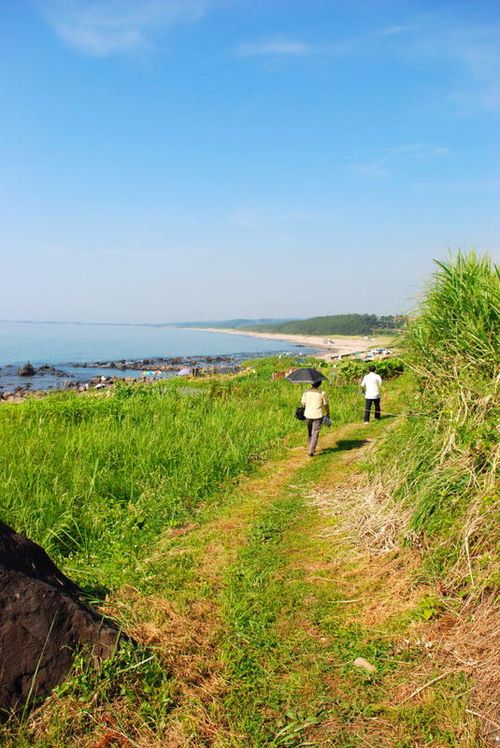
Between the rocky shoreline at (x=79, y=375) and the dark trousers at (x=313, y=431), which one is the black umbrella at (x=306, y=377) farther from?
the rocky shoreline at (x=79, y=375)

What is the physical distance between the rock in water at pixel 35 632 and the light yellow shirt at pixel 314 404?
285 inches

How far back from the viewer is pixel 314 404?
10719 millimetres

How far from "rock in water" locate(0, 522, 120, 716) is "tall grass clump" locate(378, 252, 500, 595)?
3.30 m

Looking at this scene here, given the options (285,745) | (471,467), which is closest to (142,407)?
(471,467)

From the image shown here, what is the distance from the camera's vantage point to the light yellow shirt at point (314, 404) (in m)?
10.7

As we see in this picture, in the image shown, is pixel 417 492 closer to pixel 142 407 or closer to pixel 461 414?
pixel 461 414

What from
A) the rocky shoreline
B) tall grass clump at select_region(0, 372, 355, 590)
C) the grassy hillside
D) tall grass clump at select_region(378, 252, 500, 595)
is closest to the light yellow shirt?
the grassy hillside

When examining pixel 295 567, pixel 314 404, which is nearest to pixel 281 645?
pixel 295 567

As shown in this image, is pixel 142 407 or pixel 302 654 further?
pixel 142 407

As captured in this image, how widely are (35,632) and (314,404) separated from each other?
7785 mm

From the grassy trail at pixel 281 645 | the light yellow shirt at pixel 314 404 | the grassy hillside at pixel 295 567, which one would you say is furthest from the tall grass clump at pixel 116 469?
the light yellow shirt at pixel 314 404

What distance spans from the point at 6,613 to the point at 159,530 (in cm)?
372

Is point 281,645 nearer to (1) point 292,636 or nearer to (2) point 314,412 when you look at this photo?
(1) point 292,636

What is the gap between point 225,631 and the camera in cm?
475
